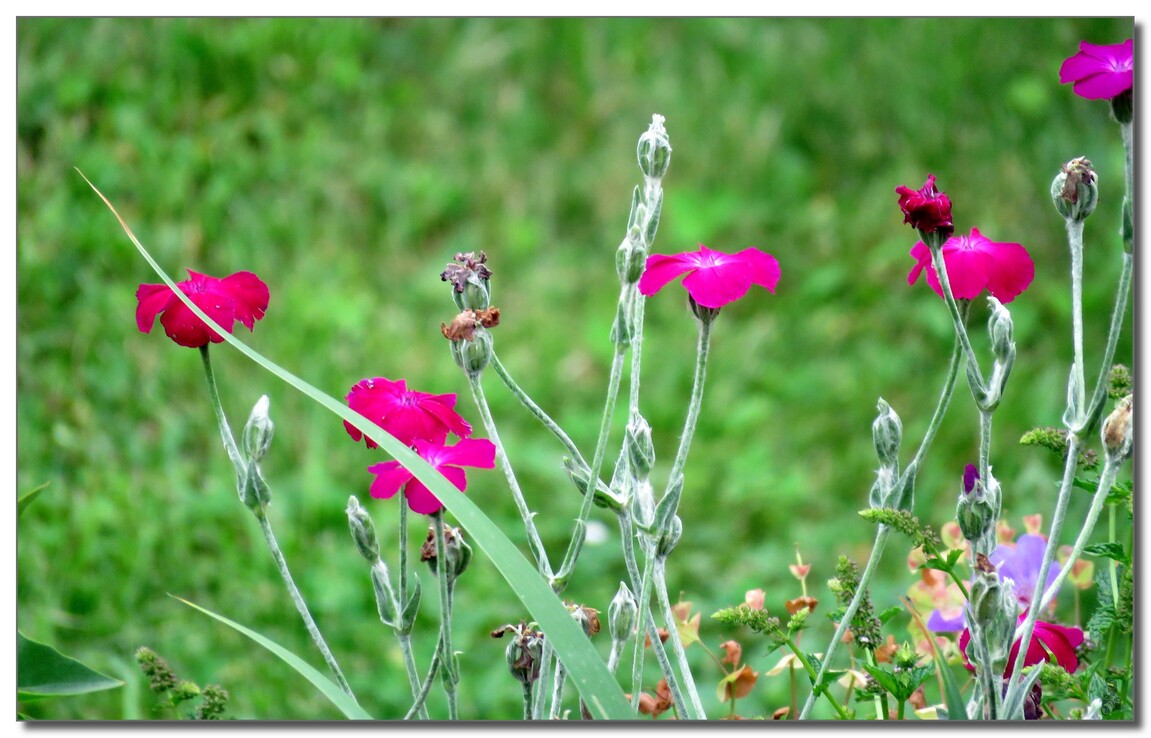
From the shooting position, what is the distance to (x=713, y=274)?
0.59m

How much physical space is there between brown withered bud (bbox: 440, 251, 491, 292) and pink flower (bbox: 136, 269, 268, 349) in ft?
0.35

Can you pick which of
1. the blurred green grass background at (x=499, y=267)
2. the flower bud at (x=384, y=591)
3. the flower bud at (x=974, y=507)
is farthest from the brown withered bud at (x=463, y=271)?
the blurred green grass background at (x=499, y=267)

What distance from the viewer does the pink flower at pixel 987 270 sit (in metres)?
0.61

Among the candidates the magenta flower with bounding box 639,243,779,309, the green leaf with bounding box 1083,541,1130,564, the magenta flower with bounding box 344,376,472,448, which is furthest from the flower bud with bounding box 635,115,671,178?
the green leaf with bounding box 1083,541,1130,564

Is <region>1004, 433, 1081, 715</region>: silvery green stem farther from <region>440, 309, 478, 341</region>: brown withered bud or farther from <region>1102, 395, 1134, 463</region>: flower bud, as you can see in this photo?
<region>440, 309, 478, 341</region>: brown withered bud

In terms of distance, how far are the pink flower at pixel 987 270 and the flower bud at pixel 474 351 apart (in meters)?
0.21

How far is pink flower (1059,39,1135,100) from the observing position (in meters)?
0.61

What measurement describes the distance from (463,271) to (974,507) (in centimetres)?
26

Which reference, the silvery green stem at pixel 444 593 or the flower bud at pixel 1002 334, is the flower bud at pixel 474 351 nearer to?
the silvery green stem at pixel 444 593

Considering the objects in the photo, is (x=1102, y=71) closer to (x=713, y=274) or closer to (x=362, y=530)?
(x=713, y=274)

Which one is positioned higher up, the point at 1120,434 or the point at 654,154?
the point at 654,154

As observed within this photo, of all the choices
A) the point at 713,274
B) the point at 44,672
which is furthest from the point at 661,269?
the point at 44,672

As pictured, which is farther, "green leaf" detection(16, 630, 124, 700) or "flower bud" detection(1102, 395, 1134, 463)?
"green leaf" detection(16, 630, 124, 700)
